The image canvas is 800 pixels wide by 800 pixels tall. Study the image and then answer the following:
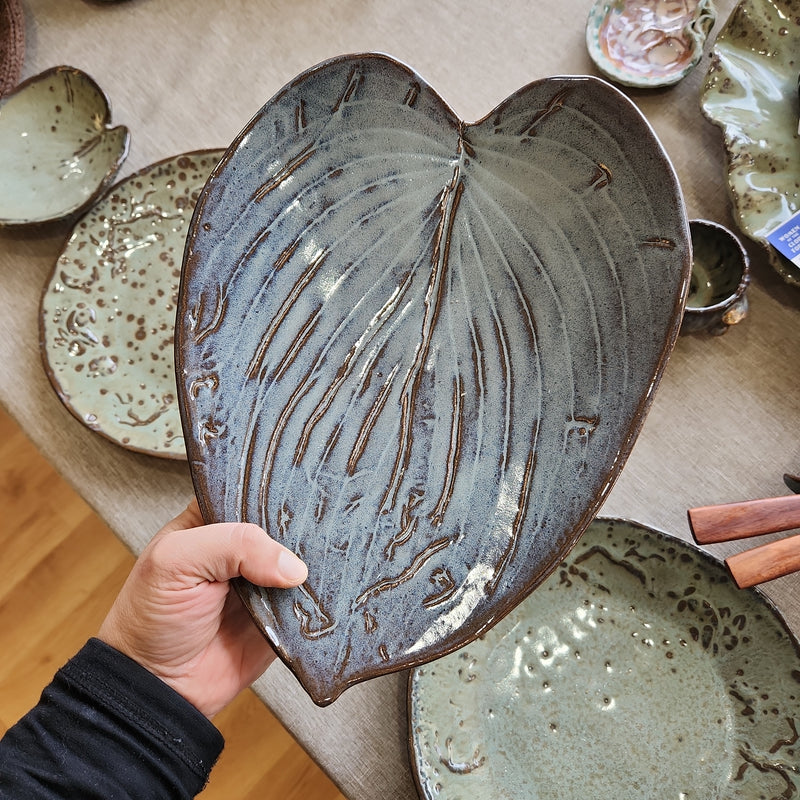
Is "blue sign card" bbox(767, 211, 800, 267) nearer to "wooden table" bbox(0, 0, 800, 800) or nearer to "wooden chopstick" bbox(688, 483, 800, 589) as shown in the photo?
"wooden table" bbox(0, 0, 800, 800)

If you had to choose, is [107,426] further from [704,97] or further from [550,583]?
[704,97]

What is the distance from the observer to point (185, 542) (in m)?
0.52

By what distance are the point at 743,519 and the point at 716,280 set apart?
0.26 meters

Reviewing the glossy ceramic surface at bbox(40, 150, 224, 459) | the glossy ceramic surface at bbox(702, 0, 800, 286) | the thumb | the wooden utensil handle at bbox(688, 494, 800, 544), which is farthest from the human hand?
the glossy ceramic surface at bbox(702, 0, 800, 286)

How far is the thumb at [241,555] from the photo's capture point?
463 millimetres

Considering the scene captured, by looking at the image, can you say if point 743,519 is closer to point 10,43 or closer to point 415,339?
point 415,339

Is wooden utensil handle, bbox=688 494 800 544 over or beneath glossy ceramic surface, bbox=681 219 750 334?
beneath

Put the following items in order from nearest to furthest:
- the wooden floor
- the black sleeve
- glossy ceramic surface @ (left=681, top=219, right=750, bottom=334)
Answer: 1. the black sleeve
2. glossy ceramic surface @ (left=681, top=219, right=750, bottom=334)
3. the wooden floor

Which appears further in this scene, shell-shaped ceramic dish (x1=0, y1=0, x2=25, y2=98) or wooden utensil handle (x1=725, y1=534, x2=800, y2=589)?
shell-shaped ceramic dish (x1=0, y1=0, x2=25, y2=98)

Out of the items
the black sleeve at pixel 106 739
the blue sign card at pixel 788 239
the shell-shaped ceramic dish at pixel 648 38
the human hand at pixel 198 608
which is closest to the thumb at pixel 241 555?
the human hand at pixel 198 608

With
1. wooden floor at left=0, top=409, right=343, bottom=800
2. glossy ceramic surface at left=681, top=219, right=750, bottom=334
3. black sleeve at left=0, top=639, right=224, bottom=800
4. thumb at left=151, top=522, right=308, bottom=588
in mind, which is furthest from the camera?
wooden floor at left=0, top=409, right=343, bottom=800

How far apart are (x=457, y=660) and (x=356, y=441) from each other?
9.5 inches

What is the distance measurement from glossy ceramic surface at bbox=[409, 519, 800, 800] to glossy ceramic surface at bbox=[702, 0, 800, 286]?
357 millimetres

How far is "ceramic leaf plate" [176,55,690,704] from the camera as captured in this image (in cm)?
47
